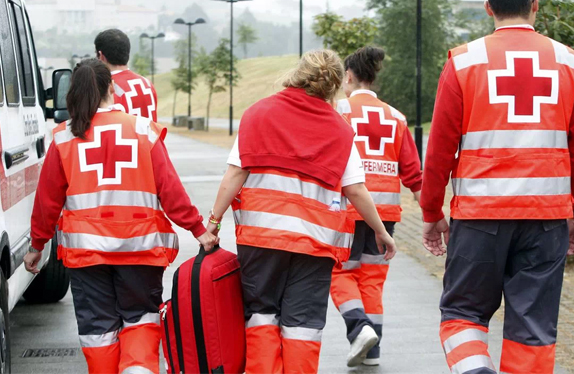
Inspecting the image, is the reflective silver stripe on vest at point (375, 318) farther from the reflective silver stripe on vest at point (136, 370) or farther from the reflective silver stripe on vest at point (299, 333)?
the reflective silver stripe on vest at point (136, 370)

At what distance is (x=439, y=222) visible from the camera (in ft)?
15.0

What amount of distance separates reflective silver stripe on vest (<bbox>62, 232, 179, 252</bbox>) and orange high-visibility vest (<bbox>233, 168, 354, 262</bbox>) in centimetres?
43

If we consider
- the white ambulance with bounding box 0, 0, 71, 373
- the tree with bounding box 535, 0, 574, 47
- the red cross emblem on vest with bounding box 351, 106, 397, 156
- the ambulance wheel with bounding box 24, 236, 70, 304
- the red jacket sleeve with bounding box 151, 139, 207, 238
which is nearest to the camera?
the red jacket sleeve with bounding box 151, 139, 207, 238

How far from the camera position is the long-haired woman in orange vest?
457 cm

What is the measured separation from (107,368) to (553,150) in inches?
92.0

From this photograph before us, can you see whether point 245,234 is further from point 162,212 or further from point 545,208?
point 545,208

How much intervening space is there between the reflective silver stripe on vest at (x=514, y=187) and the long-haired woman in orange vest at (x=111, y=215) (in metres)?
1.30

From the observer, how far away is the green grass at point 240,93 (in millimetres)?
94438

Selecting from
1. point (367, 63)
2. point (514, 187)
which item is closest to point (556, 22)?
point (367, 63)

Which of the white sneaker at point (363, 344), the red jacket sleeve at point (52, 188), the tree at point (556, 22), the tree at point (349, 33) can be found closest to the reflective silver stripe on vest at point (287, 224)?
the red jacket sleeve at point (52, 188)

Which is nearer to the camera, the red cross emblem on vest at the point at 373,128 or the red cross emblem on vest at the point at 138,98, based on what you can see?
the red cross emblem on vest at the point at 373,128

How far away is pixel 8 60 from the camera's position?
230 inches

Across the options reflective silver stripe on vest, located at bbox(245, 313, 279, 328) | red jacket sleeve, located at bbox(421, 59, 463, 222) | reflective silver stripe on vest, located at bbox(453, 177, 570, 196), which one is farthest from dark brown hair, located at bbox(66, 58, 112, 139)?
reflective silver stripe on vest, located at bbox(453, 177, 570, 196)

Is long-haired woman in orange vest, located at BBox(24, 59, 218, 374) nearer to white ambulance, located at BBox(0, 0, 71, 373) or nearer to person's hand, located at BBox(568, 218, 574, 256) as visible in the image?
white ambulance, located at BBox(0, 0, 71, 373)
